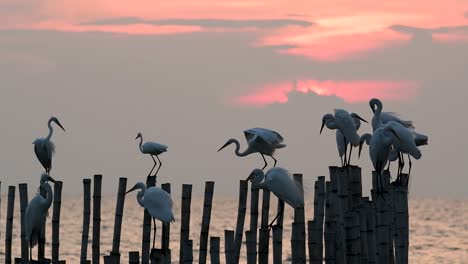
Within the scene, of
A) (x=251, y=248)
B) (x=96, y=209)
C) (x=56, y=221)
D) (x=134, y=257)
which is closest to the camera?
(x=134, y=257)

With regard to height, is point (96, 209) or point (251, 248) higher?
point (96, 209)

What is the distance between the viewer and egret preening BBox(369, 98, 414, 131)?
59.5 ft

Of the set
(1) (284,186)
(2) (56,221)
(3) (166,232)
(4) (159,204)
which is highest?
(1) (284,186)

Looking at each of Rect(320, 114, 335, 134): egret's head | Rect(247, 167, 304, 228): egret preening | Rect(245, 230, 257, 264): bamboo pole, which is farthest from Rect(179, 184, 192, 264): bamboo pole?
Rect(320, 114, 335, 134): egret's head

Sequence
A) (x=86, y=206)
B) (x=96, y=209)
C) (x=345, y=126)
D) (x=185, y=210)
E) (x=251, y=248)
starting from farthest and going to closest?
(x=345, y=126)
(x=86, y=206)
(x=96, y=209)
(x=185, y=210)
(x=251, y=248)

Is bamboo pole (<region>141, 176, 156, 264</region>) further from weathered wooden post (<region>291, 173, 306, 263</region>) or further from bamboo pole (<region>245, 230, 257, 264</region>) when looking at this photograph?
weathered wooden post (<region>291, 173, 306, 263</region>)

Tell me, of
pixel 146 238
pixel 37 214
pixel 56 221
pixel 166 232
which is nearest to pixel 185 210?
pixel 166 232

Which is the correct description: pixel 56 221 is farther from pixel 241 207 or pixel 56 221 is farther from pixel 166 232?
pixel 241 207

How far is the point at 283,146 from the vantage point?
757 inches

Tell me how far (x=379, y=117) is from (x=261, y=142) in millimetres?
2328

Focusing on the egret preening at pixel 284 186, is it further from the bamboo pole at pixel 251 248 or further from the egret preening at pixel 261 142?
the egret preening at pixel 261 142

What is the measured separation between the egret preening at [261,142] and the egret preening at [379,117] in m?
1.62

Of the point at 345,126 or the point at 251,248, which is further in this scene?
the point at 345,126

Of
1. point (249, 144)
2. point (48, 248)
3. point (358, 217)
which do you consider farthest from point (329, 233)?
point (48, 248)
